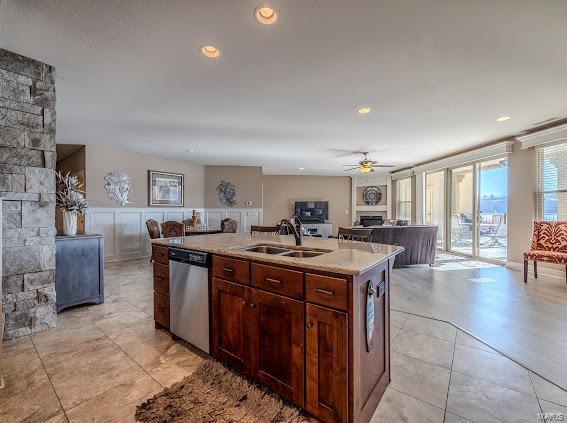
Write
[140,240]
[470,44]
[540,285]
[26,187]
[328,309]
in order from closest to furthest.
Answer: [328,309], [470,44], [26,187], [540,285], [140,240]

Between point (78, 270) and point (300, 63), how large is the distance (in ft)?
11.1

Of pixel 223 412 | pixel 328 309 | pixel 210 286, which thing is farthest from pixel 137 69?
pixel 223 412

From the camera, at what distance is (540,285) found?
4.02 meters

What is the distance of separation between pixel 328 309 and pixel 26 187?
2966 mm

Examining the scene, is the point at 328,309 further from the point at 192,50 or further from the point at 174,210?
the point at 174,210

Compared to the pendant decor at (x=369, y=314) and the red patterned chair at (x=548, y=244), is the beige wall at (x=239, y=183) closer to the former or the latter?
the red patterned chair at (x=548, y=244)

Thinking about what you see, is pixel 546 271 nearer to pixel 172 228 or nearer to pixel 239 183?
pixel 172 228

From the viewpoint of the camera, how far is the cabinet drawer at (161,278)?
244cm

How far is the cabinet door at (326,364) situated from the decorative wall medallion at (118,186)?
6.15 metres

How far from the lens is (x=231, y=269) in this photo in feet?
6.07

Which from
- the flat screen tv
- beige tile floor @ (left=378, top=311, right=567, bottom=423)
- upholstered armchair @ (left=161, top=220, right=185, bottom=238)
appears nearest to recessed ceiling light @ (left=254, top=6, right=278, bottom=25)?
beige tile floor @ (left=378, top=311, right=567, bottom=423)

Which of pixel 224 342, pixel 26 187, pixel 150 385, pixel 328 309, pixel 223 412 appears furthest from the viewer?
pixel 26 187

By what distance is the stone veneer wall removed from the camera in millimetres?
2389

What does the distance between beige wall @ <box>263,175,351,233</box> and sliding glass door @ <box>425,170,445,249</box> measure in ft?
10.5
